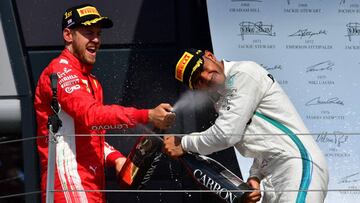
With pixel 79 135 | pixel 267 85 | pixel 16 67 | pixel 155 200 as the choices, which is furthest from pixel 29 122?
pixel 267 85

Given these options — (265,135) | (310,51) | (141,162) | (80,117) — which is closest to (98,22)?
A: (80,117)

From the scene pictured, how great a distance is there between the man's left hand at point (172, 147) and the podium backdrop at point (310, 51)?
0.92 metres

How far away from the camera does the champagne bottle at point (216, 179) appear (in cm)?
414

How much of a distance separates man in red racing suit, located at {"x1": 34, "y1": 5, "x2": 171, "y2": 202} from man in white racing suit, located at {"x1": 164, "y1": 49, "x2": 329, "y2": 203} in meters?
0.25

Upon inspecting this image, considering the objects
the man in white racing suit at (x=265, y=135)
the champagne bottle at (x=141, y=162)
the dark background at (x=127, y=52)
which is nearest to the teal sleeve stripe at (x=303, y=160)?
the man in white racing suit at (x=265, y=135)

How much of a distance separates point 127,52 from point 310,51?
1029 millimetres

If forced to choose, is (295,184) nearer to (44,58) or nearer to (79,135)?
(79,135)

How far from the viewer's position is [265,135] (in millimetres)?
4020

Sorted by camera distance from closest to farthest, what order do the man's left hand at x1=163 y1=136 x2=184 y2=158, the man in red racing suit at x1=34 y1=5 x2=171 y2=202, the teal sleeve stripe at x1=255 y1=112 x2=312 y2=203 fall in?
the teal sleeve stripe at x1=255 y1=112 x2=312 y2=203 < the man in red racing suit at x1=34 y1=5 x2=171 y2=202 < the man's left hand at x1=163 y1=136 x2=184 y2=158

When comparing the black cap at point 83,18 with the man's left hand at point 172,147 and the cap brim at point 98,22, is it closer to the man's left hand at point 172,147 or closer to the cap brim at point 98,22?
the cap brim at point 98,22

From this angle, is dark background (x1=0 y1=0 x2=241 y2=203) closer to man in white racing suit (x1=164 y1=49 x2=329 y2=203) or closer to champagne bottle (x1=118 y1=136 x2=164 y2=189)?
champagne bottle (x1=118 y1=136 x2=164 y2=189)

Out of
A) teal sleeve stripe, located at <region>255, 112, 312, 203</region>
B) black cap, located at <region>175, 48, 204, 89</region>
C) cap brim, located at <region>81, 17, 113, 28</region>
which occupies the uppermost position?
cap brim, located at <region>81, 17, 113, 28</region>

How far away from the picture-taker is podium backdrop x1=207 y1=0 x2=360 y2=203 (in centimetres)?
510

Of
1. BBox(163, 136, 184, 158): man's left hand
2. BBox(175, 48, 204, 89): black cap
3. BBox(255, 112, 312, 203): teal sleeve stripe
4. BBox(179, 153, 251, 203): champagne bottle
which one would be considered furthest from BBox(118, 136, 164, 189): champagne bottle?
BBox(255, 112, 312, 203): teal sleeve stripe
